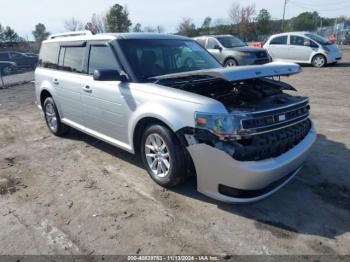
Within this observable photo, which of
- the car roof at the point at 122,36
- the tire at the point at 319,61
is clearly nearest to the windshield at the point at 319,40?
the tire at the point at 319,61

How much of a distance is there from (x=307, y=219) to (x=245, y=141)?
3.40 feet

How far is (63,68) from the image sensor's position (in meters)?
5.79

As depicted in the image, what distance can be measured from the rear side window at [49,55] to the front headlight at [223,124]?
152 inches

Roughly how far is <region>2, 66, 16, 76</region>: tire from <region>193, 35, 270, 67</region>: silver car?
16.0 meters

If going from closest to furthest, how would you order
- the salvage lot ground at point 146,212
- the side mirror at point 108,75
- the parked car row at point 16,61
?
the salvage lot ground at point 146,212
the side mirror at point 108,75
the parked car row at point 16,61

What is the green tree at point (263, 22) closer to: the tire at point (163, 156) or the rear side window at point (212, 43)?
the rear side window at point (212, 43)

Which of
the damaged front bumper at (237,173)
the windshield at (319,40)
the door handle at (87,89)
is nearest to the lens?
the damaged front bumper at (237,173)

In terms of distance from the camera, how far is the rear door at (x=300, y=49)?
15578 millimetres

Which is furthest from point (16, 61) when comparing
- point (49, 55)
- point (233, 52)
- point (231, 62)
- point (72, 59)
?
point (72, 59)

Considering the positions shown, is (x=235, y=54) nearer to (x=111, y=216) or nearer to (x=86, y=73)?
(x=86, y=73)

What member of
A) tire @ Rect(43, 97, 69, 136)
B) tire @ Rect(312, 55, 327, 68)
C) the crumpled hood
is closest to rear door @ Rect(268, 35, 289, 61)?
tire @ Rect(312, 55, 327, 68)

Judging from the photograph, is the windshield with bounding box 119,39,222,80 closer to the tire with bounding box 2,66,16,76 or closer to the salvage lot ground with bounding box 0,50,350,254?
the salvage lot ground with bounding box 0,50,350,254

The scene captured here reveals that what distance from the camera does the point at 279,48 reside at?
1645 centimetres

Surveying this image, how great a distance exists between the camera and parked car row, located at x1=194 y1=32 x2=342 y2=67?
14272mm
